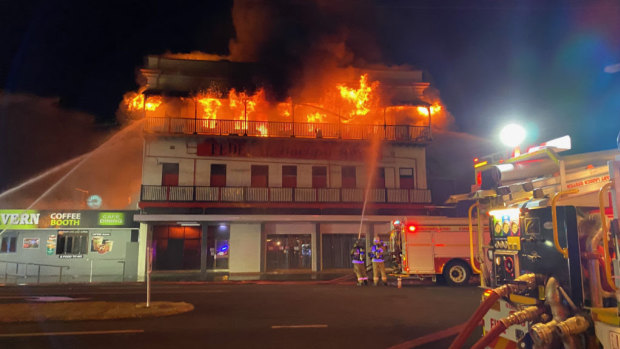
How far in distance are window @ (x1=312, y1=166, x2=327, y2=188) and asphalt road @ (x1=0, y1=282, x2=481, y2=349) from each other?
1230 centimetres

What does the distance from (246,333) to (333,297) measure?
4.68 m

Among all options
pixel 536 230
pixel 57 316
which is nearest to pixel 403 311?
pixel 536 230

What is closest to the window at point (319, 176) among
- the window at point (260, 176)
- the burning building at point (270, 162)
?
the burning building at point (270, 162)

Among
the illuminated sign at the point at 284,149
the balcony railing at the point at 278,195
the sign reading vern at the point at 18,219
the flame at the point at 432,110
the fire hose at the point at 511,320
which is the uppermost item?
the flame at the point at 432,110

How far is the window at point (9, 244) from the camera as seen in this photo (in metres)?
22.0

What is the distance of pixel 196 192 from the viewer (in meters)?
22.2

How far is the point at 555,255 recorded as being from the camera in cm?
420

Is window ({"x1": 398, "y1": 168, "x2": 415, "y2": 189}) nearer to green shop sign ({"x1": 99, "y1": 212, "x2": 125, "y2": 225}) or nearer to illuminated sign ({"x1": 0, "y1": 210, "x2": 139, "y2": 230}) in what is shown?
illuminated sign ({"x1": 0, "y1": 210, "x2": 139, "y2": 230})

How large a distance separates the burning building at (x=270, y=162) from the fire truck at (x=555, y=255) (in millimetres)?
17160

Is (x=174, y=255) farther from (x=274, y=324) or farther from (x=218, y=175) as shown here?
(x=274, y=324)

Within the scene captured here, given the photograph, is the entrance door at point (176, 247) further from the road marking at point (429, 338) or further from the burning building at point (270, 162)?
the road marking at point (429, 338)

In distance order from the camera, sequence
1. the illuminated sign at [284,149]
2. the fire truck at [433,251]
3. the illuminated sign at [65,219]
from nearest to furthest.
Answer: the fire truck at [433,251], the illuminated sign at [65,219], the illuminated sign at [284,149]

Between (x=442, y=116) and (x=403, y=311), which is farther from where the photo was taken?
(x=442, y=116)

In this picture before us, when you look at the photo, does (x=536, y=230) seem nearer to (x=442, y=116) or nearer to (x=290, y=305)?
(x=290, y=305)
